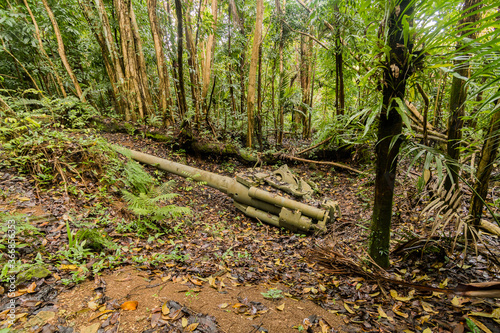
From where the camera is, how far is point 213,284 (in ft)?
7.81

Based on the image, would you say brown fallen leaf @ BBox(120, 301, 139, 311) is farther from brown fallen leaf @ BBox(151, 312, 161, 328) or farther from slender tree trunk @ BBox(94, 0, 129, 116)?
slender tree trunk @ BBox(94, 0, 129, 116)

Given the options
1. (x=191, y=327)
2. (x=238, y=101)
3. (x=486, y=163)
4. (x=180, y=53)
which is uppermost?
(x=180, y=53)

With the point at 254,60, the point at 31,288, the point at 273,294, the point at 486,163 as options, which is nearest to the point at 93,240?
the point at 31,288

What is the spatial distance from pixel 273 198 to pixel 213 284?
8.15 ft

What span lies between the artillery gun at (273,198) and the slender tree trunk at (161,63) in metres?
2.37

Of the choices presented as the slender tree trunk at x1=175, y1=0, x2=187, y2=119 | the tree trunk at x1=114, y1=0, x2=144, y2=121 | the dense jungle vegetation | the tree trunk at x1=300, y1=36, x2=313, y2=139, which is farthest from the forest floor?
the tree trunk at x1=300, y1=36, x2=313, y2=139

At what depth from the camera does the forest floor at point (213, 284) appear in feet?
5.34

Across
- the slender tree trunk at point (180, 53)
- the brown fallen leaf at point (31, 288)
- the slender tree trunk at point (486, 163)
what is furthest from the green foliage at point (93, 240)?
the slender tree trunk at point (180, 53)

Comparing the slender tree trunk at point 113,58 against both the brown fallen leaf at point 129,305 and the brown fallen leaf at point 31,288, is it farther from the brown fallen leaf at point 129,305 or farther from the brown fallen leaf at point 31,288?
the brown fallen leaf at point 129,305

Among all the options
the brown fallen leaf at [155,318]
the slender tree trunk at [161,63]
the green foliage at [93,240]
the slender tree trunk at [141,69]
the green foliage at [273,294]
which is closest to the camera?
the brown fallen leaf at [155,318]

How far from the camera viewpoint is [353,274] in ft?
7.77

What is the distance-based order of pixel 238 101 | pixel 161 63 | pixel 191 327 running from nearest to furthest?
pixel 191 327
pixel 161 63
pixel 238 101

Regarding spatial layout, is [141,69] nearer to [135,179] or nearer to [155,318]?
[135,179]

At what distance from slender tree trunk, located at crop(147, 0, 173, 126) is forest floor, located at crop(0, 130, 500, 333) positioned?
4.52 meters
